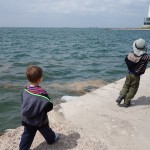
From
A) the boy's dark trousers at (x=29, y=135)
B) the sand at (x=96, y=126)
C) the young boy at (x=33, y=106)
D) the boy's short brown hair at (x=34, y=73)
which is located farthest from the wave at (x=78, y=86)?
the boy's short brown hair at (x=34, y=73)

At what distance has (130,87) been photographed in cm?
550

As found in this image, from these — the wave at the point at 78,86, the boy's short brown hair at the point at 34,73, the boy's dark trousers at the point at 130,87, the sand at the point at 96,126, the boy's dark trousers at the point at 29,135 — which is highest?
the boy's short brown hair at the point at 34,73

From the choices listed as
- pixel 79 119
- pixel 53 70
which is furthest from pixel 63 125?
pixel 53 70

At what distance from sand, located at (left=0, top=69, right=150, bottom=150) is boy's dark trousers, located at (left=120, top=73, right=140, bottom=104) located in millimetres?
214

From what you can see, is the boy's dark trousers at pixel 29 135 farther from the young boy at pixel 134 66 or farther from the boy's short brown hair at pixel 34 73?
the young boy at pixel 134 66

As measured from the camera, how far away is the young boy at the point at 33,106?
3.58 metres

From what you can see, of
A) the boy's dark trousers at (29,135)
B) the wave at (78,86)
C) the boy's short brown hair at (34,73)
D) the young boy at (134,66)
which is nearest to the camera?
the boy's short brown hair at (34,73)

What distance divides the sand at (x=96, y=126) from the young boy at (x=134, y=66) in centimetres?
25

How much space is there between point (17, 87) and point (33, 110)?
610 cm

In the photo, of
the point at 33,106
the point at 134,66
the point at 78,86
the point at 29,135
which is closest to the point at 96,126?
the point at 29,135

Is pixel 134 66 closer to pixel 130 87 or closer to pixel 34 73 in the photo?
pixel 130 87

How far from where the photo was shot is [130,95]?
17.8 ft

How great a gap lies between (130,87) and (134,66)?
0.44 m

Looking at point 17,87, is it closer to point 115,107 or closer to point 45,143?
point 115,107
